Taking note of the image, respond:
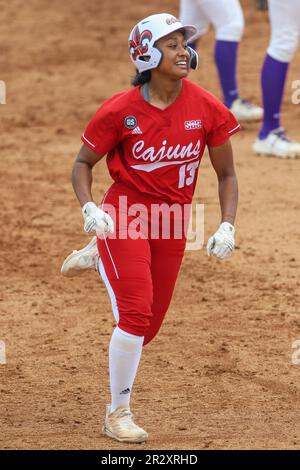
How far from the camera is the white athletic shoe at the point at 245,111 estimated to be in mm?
11633

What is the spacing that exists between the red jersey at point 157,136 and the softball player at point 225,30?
5695 mm

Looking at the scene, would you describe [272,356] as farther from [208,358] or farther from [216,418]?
[216,418]

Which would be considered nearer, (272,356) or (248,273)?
(272,356)

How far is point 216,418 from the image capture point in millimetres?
5805

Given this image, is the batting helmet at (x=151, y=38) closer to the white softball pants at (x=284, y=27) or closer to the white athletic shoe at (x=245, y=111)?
the white softball pants at (x=284, y=27)

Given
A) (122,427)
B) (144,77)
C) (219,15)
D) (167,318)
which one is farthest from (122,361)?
(219,15)

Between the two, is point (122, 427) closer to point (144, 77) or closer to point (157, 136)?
point (157, 136)

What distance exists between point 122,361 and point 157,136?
1.06 m

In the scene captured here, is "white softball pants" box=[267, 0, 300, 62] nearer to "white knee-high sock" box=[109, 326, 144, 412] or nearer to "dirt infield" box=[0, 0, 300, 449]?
"dirt infield" box=[0, 0, 300, 449]

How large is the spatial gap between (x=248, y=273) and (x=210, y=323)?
3.21ft

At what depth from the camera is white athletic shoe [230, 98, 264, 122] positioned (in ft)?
38.2

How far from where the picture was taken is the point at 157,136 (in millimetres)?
5543

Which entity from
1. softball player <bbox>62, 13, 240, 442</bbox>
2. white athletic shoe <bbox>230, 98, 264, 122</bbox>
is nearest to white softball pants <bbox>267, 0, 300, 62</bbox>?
white athletic shoe <bbox>230, 98, 264, 122</bbox>
